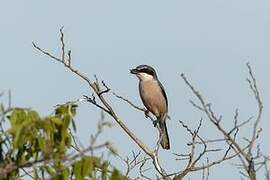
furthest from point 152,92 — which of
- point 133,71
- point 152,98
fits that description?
point 133,71

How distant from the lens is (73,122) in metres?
3.13

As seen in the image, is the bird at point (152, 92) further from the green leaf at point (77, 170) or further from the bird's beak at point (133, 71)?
the green leaf at point (77, 170)

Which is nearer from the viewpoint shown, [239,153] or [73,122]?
[73,122]

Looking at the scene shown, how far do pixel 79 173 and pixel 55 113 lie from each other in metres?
0.46

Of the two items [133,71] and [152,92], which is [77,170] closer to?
[152,92]

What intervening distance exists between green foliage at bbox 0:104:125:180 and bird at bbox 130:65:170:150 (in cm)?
691

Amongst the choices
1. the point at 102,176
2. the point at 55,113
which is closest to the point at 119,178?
the point at 102,176

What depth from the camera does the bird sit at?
10.2 metres

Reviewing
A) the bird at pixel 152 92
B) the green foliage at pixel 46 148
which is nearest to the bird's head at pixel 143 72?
the bird at pixel 152 92

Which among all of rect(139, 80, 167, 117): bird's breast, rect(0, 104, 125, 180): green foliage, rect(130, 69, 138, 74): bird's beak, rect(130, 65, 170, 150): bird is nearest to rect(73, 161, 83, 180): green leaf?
rect(0, 104, 125, 180): green foliage

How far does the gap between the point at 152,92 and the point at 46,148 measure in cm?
746

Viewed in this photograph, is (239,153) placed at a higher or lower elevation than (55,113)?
higher

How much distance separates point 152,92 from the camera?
10305 millimetres

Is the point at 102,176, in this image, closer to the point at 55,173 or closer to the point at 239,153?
the point at 55,173
